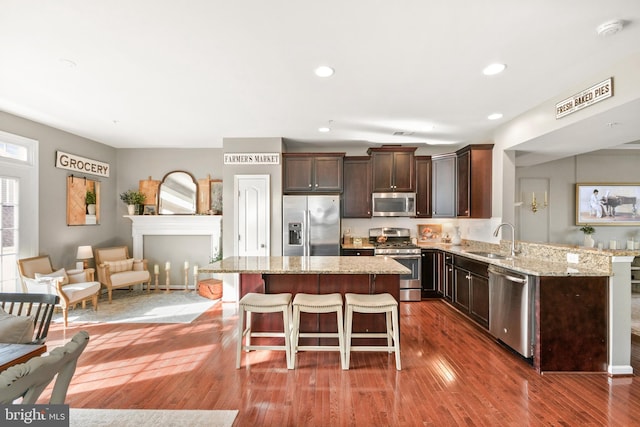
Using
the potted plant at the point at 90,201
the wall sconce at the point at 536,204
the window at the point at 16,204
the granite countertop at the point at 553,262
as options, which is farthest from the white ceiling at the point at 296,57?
the wall sconce at the point at 536,204

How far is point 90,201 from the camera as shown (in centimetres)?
508

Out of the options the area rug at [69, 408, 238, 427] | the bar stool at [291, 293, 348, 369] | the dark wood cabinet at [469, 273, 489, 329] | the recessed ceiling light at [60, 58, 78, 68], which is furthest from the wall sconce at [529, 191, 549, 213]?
the recessed ceiling light at [60, 58, 78, 68]

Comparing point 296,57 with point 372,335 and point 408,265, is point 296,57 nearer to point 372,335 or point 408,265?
point 372,335

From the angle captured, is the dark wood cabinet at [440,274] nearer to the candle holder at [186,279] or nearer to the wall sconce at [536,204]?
the wall sconce at [536,204]

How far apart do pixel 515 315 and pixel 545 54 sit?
7.79 feet

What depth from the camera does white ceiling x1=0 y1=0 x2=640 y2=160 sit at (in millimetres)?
1909

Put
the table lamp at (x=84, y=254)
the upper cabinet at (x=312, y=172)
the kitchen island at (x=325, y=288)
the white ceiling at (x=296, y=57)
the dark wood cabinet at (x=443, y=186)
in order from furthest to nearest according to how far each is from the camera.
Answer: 1. the upper cabinet at (x=312, y=172)
2. the dark wood cabinet at (x=443, y=186)
3. the table lamp at (x=84, y=254)
4. the kitchen island at (x=325, y=288)
5. the white ceiling at (x=296, y=57)

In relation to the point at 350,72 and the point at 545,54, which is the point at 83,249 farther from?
the point at 545,54

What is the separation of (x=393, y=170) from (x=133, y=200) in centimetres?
489

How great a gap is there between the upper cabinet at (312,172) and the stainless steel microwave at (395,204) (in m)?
0.75

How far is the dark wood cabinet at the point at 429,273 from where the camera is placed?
4.99m

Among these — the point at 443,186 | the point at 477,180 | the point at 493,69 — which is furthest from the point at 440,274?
the point at 493,69

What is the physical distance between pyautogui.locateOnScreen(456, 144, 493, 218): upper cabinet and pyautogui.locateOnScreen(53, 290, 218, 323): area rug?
14.5ft

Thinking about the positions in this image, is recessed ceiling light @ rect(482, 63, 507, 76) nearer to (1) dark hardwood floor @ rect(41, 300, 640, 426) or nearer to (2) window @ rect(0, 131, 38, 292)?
(1) dark hardwood floor @ rect(41, 300, 640, 426)
